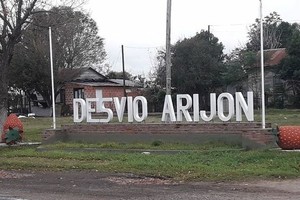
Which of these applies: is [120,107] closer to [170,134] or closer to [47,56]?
[170,134]

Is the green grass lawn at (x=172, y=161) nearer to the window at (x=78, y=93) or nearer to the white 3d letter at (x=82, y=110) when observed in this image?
the white 3d letter at (x=82, y=110)

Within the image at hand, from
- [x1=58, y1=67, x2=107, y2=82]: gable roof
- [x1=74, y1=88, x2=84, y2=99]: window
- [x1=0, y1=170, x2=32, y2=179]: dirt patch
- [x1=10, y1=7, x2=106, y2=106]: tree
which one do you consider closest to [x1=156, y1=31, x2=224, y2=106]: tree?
[x1=10, y1=7, x2=106, y2=106]: tree

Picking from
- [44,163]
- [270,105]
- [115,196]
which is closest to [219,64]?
[270,105]

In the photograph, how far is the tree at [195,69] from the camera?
168 feet

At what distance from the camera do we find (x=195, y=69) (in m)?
51.4

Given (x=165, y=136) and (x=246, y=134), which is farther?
(x=165, y=136)

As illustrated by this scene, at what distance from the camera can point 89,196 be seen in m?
11.0

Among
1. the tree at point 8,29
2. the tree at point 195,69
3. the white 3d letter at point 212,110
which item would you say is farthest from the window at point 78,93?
the white 3d letter at point 212,110

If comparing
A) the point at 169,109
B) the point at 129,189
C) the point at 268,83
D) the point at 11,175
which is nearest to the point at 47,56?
the point at 268,83

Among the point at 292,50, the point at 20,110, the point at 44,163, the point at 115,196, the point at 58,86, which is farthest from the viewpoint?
the point at 20,110

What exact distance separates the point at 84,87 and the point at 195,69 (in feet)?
45.5

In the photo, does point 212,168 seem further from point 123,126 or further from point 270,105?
point 270,105

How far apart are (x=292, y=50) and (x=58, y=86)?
24962 mm

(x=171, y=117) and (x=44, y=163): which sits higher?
(x=171, y=117)
